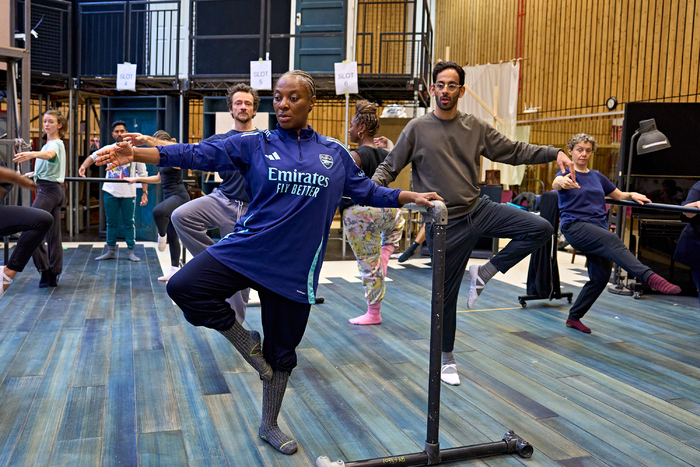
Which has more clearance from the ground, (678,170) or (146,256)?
(678,170)

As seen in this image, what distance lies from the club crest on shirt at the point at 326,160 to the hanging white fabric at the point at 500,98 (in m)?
10.7

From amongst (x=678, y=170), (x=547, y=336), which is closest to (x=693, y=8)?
(x=678, y=170)

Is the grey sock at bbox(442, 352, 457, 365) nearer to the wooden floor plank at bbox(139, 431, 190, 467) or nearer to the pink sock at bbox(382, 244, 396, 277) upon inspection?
the wooden floor plank at bbox(139, 431, 190, 467)

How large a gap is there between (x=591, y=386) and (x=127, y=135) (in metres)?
2.63

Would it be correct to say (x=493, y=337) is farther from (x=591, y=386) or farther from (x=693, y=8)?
(x=693, y=8)

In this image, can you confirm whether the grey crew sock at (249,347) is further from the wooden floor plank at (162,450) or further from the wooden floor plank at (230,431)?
the wooden floor plank at (162,450)

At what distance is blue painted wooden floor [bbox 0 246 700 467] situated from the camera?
2.32 meters

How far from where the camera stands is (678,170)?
623 cm

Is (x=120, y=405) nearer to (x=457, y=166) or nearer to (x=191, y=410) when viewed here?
(x=191, y=410)

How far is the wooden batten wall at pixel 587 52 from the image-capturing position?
29.6 feet

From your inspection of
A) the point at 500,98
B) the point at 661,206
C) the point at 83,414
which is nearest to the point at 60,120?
the point at 83,414

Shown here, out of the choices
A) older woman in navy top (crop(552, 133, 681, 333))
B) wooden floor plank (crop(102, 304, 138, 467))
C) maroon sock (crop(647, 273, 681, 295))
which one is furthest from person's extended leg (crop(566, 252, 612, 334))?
wooden floor plank (crop(102, 304, 138, 467))

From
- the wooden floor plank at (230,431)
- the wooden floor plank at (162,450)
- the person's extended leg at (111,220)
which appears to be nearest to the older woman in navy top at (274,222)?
the wooden floor plank at (230,431)

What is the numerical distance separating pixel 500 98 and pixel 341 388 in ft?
37.1
